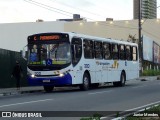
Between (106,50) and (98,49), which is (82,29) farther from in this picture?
Result: (98,49)

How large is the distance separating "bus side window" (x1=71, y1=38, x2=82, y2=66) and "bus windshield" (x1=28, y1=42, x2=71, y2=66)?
1.25 ft

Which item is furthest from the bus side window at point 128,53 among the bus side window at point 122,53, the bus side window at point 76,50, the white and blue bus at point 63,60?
the bus side window at point 76,50

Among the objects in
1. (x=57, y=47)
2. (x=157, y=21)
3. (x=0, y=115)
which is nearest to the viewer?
(x=0, y=115)

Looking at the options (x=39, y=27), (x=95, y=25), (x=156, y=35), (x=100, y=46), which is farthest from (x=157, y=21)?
(x=100, y=46)

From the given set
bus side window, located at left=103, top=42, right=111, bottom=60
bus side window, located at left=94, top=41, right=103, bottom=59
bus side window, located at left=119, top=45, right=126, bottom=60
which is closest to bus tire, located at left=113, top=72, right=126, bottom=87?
bus side window, located at left=119, top=45, right=126, bottom=60

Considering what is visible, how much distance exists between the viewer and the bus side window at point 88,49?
2743 cm

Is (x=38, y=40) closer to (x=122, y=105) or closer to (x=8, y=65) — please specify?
(x=8, y=65)

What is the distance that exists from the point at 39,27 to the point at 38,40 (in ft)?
198

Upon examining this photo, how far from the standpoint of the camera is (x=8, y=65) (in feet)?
95.8

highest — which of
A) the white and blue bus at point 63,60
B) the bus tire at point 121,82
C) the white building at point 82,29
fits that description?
the white building at point 82,29

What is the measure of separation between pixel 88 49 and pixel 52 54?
2997 mm

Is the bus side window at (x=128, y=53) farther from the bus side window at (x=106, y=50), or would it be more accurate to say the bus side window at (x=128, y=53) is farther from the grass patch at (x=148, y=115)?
the grass patch at (x=148, y=115)

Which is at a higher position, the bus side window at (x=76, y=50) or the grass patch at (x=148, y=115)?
the bus side window at (x=76, y=50)

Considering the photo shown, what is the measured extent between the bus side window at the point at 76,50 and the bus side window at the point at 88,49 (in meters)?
0.65
